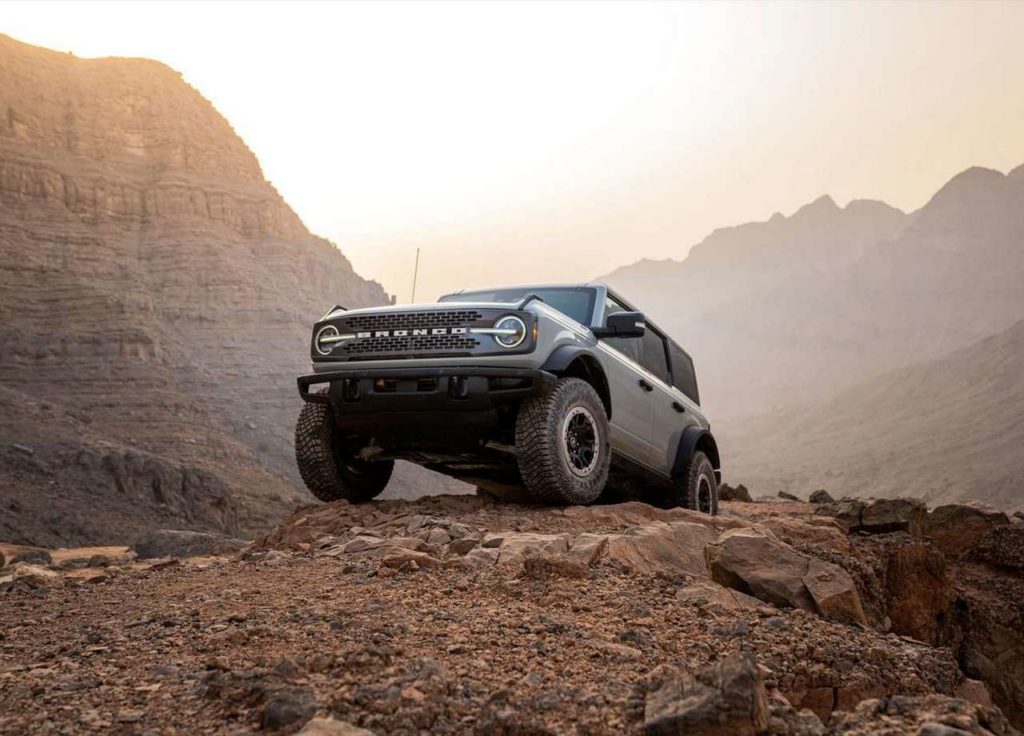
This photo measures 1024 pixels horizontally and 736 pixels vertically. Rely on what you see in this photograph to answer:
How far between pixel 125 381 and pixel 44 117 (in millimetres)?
33721

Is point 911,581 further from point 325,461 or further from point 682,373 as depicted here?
point 325,461

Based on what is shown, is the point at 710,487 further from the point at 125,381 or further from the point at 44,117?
the point at 44,117

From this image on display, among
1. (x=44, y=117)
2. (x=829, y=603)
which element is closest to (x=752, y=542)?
(x=829, y=603)

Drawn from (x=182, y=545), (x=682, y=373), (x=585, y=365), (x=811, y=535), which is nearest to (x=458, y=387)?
(x=585, y=365)

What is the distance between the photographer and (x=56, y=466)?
3788 centimetres

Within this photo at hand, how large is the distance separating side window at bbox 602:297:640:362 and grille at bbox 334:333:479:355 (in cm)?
175

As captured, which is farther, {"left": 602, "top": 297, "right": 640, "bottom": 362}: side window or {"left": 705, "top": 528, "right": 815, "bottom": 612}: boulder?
{"left": 602, "top": 297, "right": 640, "bottom": 362}: side window

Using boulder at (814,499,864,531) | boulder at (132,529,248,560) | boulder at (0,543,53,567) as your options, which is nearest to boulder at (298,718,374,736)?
boulder at (814,499,864,531)

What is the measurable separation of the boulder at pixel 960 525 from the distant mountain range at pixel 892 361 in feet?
169

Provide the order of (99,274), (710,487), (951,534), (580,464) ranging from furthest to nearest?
(99,274) → (951,534) → (710,487) → (580,464)

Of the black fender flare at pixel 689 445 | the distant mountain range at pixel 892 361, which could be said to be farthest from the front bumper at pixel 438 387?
the distant mountain range at pixel 892 361

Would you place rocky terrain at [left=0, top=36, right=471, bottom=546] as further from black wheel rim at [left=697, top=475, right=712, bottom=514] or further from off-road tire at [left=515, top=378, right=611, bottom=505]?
off-road tire at [left=515, top=378, right=611, bottom=505]

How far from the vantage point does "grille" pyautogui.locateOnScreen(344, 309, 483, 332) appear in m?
7.01

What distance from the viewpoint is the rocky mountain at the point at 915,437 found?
66.6 meters
